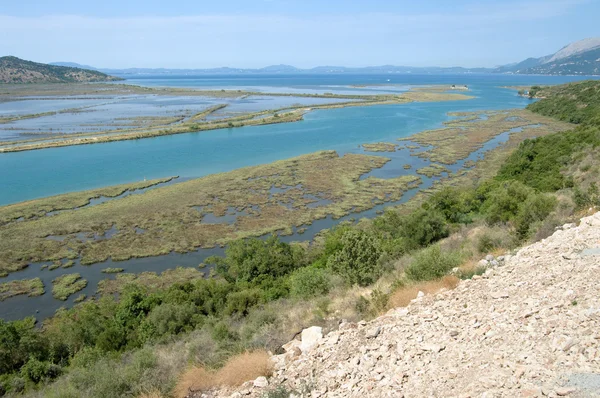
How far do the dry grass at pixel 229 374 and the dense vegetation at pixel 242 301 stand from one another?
1.16 ft

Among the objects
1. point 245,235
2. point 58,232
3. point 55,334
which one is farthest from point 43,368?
point 58,232

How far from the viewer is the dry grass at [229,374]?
8172mm

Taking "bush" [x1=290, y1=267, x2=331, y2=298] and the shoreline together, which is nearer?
"bush" [x1=290, y1=267, x2=331, y2=298]

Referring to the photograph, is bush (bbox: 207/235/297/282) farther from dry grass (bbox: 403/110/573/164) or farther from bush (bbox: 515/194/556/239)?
dry grass (bbox: 403/110/573/164)

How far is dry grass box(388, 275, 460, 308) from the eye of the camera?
10320 mm

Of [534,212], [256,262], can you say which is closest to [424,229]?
[534,212]

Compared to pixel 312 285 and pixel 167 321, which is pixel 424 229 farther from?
pixel 167 321

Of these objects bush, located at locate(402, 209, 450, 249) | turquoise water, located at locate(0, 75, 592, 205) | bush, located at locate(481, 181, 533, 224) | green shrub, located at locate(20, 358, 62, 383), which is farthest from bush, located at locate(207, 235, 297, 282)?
turquoise water, located at locate(0, 75, 592, 205)

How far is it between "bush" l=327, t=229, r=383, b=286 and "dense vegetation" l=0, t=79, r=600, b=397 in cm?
5

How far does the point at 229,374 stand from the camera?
8.34 meters

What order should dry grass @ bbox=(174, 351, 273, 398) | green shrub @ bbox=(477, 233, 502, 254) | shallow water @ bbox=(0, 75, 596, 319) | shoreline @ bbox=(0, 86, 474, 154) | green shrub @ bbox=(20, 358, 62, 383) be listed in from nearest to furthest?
dry grass @ bbox=(174, 351, 273, 398) < green shrub @ bbox=(20, 358, 62, 383) < green shrub @ bbox=(477, 233, 502, 254) < shallow water @ bbox=(0, 75, 596, 319) < shoreline @ bbox=(0, 86, 474, 154)

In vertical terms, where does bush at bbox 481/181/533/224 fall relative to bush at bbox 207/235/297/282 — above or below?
above

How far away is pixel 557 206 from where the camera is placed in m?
18.1

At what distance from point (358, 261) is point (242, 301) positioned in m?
5.77
